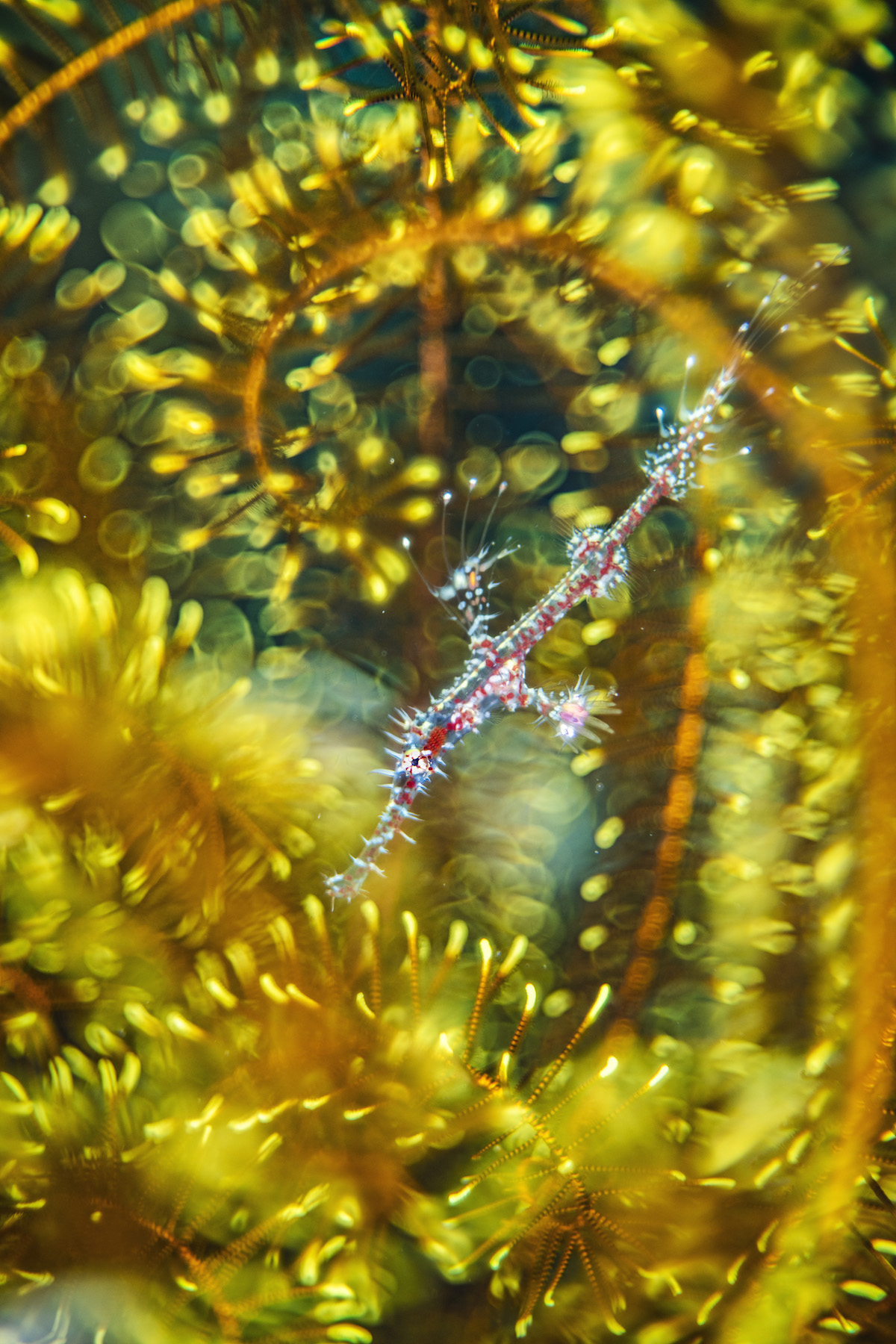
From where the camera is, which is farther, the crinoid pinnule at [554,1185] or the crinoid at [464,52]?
the crinoid pinnule at [554,1185]

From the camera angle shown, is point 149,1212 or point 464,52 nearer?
point 464,52

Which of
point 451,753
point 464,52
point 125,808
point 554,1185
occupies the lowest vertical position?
point 554,1185

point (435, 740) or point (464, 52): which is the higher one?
point (464, 52)

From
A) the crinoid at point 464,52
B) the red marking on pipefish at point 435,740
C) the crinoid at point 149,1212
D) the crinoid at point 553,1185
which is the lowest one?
the crinoid at point 553,1185

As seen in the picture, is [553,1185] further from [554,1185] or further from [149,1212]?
[149,1212]

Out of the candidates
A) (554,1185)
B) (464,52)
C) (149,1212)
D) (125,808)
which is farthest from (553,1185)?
(464,52)

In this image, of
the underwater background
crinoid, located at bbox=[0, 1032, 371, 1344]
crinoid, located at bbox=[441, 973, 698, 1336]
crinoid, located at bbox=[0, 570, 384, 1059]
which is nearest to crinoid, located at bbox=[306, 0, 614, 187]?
the underwater background

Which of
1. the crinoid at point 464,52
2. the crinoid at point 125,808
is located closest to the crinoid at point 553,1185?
the crinoid at point 125,808

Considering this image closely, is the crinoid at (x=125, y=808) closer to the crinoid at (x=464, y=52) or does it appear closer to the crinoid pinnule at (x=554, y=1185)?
the crinoid pinnule at (x=554, y=1185)
